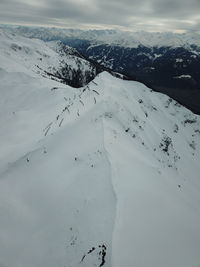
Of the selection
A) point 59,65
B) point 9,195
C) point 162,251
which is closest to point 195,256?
point 162,251

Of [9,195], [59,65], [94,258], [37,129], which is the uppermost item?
[94,258]

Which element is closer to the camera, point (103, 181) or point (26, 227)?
point (26, 227)

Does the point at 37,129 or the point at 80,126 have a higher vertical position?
the point at 80,126

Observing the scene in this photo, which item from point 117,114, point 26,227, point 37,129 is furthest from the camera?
point 117,114

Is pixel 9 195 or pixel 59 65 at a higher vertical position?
pixel 9 195

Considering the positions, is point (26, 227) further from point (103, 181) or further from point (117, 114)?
point (117, 114)

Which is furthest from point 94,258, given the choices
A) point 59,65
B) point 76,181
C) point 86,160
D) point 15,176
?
point 59,65

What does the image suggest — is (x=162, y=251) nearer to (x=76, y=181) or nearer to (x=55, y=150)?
(x=76, y=181)

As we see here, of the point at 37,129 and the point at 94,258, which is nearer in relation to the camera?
Answer: the point at 94,258

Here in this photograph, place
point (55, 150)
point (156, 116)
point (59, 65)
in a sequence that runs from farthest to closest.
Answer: point (59, 65) → point (156, 116) → point (55, 150)
